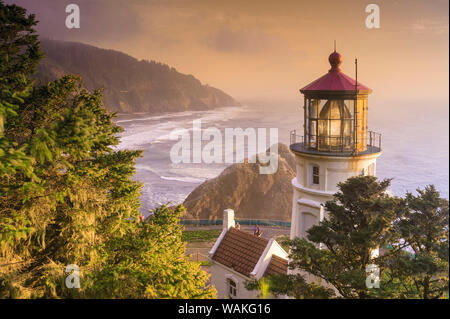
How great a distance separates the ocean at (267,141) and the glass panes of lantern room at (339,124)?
107ft

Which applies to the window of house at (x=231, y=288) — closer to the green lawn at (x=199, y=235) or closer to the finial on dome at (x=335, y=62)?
the finial on dome at (x=335, y=62)

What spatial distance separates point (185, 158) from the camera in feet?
212

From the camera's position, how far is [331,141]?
40.8ft

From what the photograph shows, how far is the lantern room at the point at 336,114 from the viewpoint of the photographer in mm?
12047

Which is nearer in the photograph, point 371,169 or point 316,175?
point 316,175

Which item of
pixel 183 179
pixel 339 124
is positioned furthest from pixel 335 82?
pixel 183 179

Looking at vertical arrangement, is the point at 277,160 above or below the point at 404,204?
below

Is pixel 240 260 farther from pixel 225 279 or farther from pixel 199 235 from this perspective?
pixel 199 235

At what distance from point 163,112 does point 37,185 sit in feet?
213

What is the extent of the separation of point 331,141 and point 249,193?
24.6 m

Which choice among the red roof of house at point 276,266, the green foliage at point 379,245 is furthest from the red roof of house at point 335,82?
the red roof of house at point 276,266
